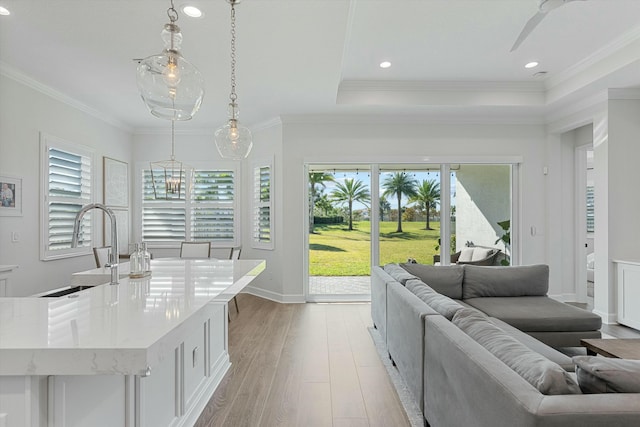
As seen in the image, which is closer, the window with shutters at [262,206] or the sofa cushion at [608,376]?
the sofa cushion at [608,376]

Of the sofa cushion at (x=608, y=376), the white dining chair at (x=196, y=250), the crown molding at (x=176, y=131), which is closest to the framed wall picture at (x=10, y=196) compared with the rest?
the white dining chair at (x=196, y=250)

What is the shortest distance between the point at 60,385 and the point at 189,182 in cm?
538

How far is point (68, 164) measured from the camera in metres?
4.60

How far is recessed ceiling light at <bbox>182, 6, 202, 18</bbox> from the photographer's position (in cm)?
265

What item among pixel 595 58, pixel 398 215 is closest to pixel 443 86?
pixel 595 58

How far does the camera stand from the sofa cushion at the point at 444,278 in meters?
3.82

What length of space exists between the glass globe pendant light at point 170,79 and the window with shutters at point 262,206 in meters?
3.54

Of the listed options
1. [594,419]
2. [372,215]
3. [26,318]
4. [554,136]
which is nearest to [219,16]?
[26,318]

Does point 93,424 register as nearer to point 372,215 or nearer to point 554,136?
point 372,215

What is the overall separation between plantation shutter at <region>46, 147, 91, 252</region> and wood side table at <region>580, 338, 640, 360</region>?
17.7 ft

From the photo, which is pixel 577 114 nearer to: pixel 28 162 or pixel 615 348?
pixel 615 348

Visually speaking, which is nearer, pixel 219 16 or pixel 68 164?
pixel 219 16

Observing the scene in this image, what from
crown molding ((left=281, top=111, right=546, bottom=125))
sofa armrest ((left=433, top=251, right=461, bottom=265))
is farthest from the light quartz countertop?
sofa armrest ((left=433, top=251, right=461, bottom=265))

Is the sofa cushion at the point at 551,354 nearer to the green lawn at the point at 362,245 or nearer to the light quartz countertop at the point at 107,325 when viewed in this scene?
the light quartz countertop at the point at 107,325
